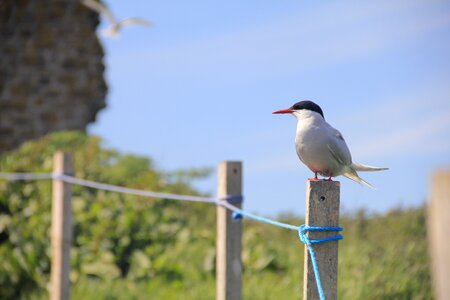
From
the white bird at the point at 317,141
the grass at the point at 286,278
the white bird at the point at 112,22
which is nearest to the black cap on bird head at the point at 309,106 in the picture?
the white bird at the point at 317,141

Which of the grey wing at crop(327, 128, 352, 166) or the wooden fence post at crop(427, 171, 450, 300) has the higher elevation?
the grey wing at crop(327, 128, 352, 166)

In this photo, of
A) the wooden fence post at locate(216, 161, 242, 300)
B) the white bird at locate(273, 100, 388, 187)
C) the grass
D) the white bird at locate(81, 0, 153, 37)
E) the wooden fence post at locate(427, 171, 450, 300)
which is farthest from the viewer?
the white bird at locate(81, 0, 153, 37)

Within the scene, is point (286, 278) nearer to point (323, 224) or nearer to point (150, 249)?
point (150, 249)

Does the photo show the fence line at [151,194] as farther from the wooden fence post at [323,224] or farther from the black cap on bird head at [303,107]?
the black cap on bird head at [303,107]

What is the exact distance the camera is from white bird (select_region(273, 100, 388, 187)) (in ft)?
8.13

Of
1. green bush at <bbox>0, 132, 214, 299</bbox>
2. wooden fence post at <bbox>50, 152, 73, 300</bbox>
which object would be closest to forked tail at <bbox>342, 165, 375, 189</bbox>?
wooden fence post at <bbox>50, 152, 73, 300</bbox>

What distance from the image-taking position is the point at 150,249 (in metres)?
6.89

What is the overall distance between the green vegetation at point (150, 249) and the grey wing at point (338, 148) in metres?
3.17

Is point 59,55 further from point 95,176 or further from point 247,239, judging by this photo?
point 247,239

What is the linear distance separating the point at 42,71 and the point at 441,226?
42.1 ft

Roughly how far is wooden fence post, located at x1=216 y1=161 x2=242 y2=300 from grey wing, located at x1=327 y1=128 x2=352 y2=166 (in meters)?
1.34

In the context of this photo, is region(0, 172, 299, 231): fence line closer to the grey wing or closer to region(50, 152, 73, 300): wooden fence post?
region(50, 152, 73, 300): wooden fence post

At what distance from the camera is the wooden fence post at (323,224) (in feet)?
8.63

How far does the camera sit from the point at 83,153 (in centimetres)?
912
